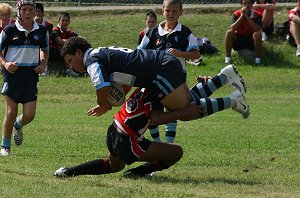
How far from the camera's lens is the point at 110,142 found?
8.49 m

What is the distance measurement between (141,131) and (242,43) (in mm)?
13917

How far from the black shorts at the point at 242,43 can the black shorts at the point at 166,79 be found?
541 inches

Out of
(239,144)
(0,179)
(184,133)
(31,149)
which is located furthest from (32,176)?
(184,133)

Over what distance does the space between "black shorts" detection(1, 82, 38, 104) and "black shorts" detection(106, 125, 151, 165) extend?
2267 millimetres

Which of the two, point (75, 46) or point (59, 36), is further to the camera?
point (59, 36)

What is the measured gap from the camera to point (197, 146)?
11.2 m

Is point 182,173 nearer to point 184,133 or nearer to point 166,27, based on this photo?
point 166,27

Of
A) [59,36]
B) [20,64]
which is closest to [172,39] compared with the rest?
[20,64]

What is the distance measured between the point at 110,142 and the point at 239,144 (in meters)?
3.31

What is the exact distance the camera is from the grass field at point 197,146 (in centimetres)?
783

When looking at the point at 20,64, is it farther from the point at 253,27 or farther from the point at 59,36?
the point at 253,27

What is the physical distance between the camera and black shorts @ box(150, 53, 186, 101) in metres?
8.21

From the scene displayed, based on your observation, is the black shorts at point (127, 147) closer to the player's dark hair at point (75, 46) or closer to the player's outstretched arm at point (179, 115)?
the player's outstretched arm at point (179, 115)

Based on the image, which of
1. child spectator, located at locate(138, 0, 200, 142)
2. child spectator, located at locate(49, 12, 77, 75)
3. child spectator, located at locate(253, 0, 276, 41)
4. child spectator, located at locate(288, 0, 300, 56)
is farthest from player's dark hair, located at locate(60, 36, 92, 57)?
child spectator, located at locate(253, 0, 276, 41)
